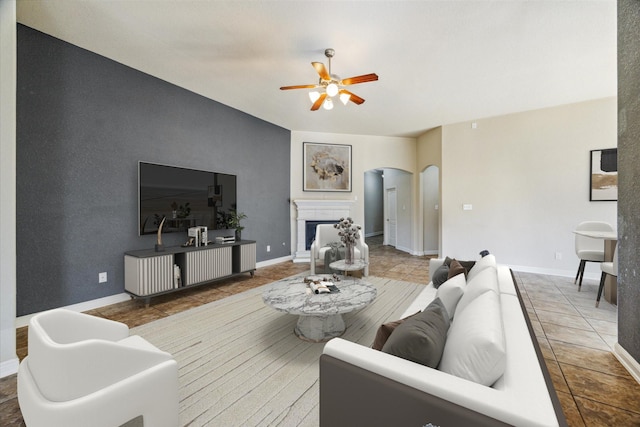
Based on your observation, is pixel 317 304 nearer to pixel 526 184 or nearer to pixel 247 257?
pixel 247 257

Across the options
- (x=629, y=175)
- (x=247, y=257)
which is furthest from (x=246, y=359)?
(x=629, y=175)

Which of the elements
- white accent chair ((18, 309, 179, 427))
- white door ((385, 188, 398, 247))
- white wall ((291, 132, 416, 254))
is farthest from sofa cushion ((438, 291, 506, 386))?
white door ((385, 188, 398, 247))

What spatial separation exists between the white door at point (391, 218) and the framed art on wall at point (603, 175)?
416 centimetres

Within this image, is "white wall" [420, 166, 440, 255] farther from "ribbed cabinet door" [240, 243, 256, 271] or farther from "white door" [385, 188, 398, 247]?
"ribbed cabinet door" [240, 243, 256, 271]

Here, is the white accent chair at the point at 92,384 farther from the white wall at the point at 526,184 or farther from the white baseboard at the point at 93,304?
the white wall at the point at 526,184

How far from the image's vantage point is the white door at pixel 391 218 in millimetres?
7907

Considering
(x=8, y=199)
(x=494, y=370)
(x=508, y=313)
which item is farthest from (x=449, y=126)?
(x=8, y=199)

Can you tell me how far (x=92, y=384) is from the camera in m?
1.16

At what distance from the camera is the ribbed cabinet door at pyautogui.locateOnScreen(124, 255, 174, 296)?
10.1 feet

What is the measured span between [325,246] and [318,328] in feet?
8.35

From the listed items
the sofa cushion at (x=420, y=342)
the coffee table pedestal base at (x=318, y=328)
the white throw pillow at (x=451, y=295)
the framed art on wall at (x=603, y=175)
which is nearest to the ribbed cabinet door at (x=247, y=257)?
the coffee table pedestal base at (x=318, y=328)

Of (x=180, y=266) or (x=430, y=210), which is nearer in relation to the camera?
(x=180, y=266)

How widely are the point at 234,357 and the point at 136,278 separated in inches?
70.9

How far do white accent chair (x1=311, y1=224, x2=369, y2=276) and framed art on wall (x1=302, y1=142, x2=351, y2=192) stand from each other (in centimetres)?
151
